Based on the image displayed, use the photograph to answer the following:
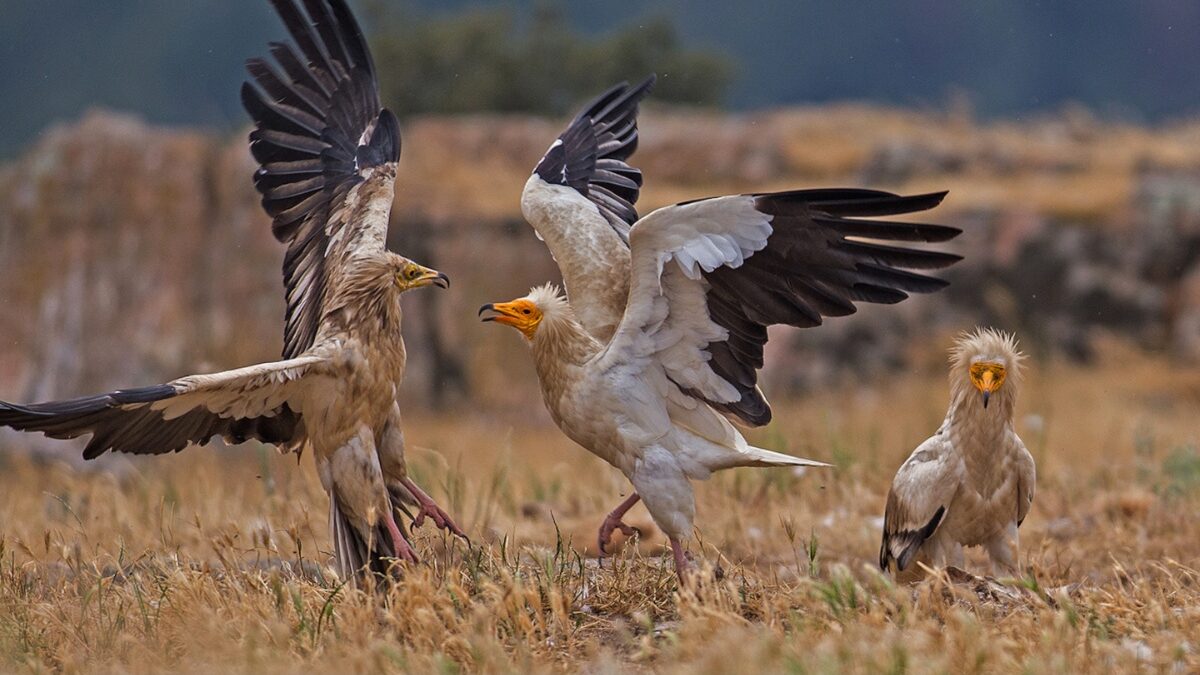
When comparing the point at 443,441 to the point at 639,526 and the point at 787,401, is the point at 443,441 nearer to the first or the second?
the point at 787,401

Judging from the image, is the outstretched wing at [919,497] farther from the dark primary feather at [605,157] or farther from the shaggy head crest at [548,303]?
the dark primary feather at [605,157]

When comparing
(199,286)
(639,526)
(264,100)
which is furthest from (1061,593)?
(199,286)

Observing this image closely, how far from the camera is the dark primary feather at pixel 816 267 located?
472cm

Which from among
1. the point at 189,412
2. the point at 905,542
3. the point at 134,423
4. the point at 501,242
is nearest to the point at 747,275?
the point at 905,542

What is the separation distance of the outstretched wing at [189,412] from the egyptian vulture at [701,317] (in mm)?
775

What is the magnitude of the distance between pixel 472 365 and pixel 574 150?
10.1 metres

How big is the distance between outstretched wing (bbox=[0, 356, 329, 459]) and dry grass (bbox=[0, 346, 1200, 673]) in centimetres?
40

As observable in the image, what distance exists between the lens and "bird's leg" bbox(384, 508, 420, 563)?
510 cm

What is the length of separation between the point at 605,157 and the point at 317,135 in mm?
1382

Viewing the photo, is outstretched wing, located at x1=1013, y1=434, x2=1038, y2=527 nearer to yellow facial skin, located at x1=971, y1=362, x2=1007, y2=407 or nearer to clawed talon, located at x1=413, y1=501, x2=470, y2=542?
yellow facial skin, located at x1=971, y1=362, x2=1007, y2=407

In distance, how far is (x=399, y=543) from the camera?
5.14 m

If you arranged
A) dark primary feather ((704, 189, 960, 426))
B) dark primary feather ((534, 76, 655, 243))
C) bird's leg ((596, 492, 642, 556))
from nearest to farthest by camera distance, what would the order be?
dark primary feather ((704, 189, 960, 426))
bird's leg ((596, 492, 642, 556))
dark primary feather ((534, 76, 655, 243))

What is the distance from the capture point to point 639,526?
662 cm

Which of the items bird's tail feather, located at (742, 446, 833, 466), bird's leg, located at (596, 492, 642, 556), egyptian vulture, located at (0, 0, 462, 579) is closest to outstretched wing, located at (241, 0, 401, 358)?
egyptian vulture, located at (0, 0, 462, 579)
